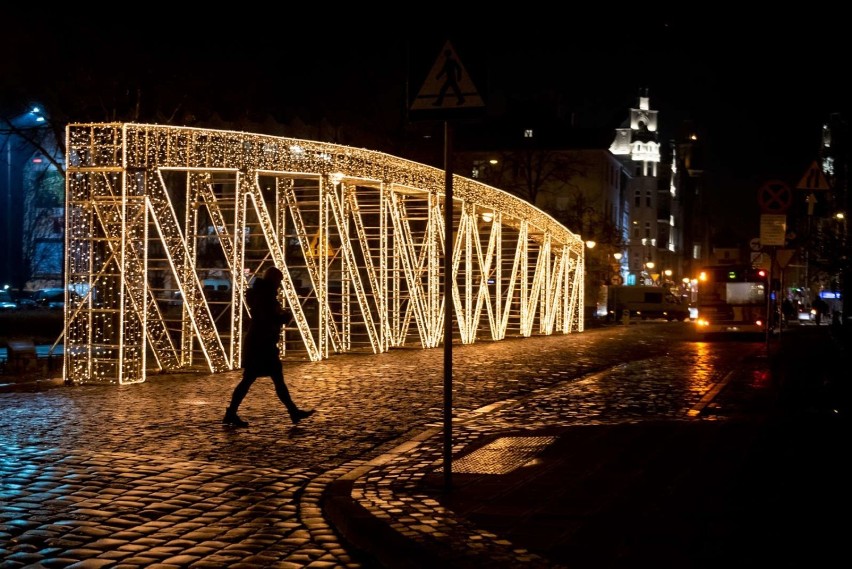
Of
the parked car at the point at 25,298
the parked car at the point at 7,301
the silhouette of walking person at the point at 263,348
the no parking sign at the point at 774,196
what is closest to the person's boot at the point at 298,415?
the silhouette of walking person at the point at 263,348

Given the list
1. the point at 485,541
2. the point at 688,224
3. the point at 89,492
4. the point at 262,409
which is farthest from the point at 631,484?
the point at 688,224

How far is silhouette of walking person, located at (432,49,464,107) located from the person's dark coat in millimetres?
5143

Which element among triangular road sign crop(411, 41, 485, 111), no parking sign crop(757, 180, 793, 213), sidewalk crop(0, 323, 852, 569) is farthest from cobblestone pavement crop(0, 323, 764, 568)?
no parking sign crop(757, 180, 793, 213)

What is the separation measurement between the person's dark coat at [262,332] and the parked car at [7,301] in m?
44.8

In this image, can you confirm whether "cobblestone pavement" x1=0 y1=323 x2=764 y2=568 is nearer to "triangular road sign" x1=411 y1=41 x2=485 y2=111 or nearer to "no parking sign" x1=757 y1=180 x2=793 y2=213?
"triangular road sign" x1=411 y1=41 x2=485 y2=111

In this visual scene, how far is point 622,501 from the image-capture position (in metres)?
8.10

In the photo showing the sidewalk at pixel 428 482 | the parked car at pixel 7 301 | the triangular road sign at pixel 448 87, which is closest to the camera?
the sidewalk at pixel 428 482

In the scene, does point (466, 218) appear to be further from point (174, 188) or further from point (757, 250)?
point (174, 188)

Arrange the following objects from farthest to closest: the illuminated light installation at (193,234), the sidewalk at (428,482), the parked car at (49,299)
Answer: the parked car at (49,299) < the illuminated light installation at (193,234) < the sidewalk at (428,482)

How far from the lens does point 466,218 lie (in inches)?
1233

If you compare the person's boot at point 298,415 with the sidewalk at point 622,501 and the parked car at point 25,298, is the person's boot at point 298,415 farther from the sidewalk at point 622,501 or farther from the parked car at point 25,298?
the parked car at point 25,298

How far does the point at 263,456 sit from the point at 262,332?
2.49 meters

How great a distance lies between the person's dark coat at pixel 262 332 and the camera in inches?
509

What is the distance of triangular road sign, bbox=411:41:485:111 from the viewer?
27.9 ft
